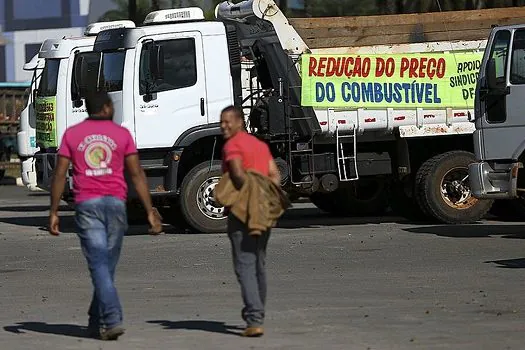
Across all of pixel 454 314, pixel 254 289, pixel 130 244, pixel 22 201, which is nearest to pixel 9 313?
pixel 254 289

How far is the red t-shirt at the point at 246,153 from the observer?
9.44 m

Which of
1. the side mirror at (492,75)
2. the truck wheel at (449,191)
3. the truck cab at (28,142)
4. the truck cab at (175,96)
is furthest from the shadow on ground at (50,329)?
the truck cab at (28,142)

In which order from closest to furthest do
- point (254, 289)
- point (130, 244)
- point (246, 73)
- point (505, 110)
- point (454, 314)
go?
1. point (254, 289)
2. point (454, 314)
3. point (505, 110)
4. point (130, 244)
5. point (246, 73)

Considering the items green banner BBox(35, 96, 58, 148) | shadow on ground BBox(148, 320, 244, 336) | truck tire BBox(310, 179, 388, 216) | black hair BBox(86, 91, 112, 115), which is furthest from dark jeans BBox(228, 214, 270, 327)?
truck tire BBox(310, 179, 388, 216)

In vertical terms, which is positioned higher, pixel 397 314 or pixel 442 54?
pixel 442 54

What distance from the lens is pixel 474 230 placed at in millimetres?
18391

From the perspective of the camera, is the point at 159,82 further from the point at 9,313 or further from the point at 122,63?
the point at 9,313

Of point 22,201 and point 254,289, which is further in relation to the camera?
point 22,201

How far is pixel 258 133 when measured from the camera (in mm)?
18562

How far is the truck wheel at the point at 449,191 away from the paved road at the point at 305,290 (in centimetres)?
31

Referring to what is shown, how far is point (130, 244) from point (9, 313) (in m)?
6.60

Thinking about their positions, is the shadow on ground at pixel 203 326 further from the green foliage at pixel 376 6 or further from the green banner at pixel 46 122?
the green foliage at pixel 376 6

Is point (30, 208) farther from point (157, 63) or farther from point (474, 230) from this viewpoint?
point (474, 230)

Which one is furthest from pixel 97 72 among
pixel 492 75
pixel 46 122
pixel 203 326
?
pixel 203 326
